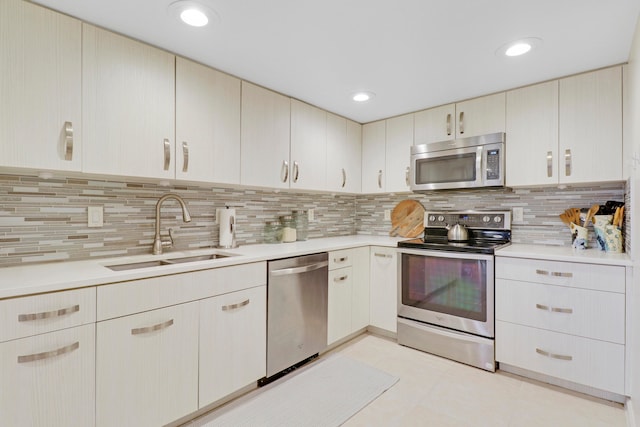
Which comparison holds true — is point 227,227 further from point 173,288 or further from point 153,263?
point 173,288

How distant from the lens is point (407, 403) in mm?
1877

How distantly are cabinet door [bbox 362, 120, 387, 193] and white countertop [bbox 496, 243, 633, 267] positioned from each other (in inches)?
51.9

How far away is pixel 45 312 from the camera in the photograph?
3.96 ft

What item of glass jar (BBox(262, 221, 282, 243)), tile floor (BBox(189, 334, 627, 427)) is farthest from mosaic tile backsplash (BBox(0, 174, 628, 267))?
tile floor (BBox(189, 334, 627, 427))

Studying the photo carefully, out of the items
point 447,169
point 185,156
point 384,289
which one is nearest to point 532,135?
point 447,169

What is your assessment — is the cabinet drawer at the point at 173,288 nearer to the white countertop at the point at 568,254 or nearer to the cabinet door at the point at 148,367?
the cabinet door at the point at 148,367

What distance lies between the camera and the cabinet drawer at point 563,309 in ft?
5.98

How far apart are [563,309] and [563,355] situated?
0.29 metres

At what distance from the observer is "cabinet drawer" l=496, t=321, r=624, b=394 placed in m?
1.82

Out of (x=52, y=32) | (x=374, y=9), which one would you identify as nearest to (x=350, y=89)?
(x=374, y=9)

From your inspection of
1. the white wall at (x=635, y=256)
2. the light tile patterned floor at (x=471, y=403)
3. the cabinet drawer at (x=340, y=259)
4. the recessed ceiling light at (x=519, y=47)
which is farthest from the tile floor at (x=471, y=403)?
the recessed ceiling light at (x=519, y=47)

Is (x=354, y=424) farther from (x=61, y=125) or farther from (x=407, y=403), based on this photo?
(x=61, y=125)

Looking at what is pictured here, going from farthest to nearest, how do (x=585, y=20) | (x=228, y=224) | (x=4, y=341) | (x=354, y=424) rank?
(x=228, y=224)
(x=354, y=424)
(x=585, y=20)
(x=4, y=341)

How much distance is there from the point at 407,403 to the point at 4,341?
196cm
